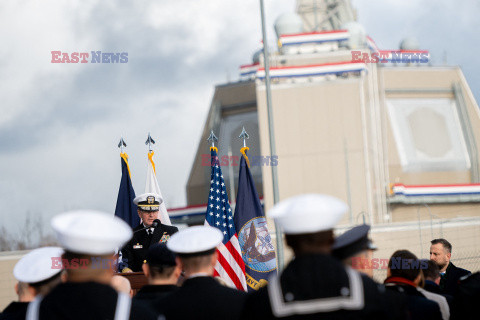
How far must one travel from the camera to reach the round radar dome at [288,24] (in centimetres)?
3769

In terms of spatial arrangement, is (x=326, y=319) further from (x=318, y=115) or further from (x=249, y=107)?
(x=249, y=107)

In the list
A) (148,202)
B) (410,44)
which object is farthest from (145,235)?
(410,44)

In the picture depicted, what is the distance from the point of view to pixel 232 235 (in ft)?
31.5

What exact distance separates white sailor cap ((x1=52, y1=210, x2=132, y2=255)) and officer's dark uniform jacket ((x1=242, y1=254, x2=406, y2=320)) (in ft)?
2.24

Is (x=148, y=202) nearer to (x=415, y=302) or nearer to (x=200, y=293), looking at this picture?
(x=415, y=302)

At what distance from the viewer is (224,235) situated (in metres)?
9.55

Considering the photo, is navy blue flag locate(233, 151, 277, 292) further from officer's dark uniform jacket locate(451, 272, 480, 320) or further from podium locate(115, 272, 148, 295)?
officer's dark uniform jacket locate(451, 272, 480, 320)

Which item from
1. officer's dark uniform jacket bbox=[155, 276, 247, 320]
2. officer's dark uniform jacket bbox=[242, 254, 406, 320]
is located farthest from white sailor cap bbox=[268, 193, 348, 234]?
officer's dark uniform jacket bbox=[155, 276, 247, 320]

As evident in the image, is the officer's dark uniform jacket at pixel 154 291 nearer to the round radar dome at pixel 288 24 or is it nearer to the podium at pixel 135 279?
the podium at pixel 135 279

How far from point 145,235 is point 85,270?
4870 mm

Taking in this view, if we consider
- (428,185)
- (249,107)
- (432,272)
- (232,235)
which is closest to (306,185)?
(428,185)

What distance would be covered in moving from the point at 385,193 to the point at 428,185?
2.15 meters

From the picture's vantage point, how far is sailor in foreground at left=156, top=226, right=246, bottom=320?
3.55 m

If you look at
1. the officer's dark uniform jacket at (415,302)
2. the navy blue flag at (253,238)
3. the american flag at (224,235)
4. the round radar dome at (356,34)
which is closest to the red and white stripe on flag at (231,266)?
the american flag at (224,235)
